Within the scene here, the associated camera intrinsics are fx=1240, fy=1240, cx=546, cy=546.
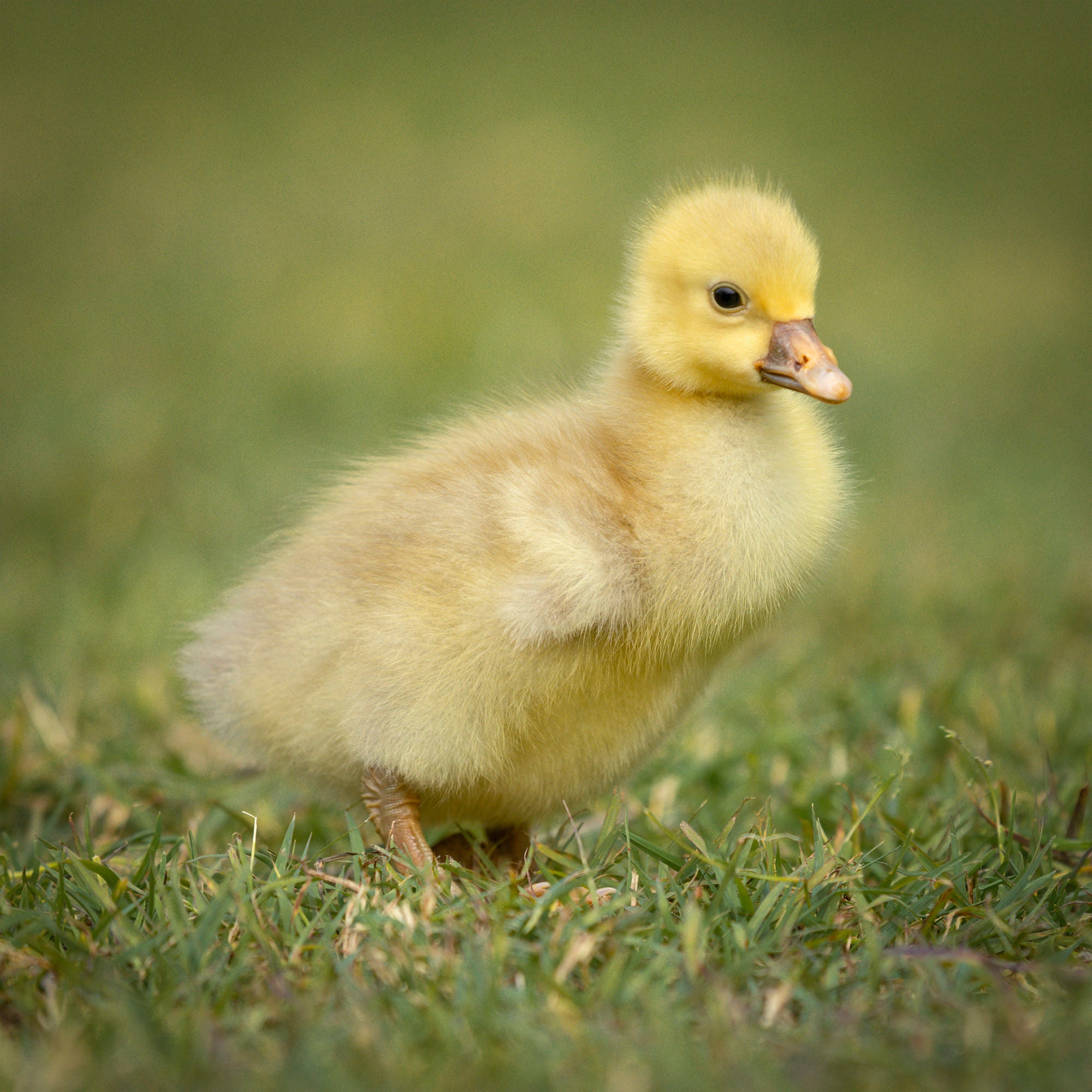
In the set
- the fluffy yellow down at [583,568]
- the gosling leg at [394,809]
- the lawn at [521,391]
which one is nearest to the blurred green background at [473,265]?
the lawn at [521,391]

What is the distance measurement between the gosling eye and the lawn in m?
0.48

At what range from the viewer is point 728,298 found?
6.14 ft

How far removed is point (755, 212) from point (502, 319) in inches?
152

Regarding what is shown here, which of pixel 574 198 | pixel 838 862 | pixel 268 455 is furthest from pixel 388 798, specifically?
pixel 574 198

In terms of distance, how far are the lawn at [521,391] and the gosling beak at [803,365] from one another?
15.5 inches

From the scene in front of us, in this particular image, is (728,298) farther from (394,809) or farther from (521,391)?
(394,809)

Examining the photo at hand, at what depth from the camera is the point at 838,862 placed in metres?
1.81

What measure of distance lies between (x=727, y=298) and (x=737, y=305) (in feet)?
0.06

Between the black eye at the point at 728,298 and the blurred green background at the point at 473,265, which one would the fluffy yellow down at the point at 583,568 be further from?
the blurred green background at the point at 473,265

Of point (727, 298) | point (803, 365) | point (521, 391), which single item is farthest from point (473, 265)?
point (803, 365)

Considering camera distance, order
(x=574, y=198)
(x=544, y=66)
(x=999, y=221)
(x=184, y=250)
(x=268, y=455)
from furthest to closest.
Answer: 1. (x=544, y=66)
2. (x=999, y=221)
3. (x=574, y=198)
4. (x=184, y=250)
5. (x=268, y=455)

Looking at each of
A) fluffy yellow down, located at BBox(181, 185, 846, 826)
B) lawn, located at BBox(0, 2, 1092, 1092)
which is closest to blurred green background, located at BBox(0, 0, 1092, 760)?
lawn, located at BBox(0, 2, 1092, 1092)

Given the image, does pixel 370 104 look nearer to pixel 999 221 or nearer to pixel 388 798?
pixel 999 221

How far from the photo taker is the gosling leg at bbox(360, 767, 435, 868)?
191 centimetres
